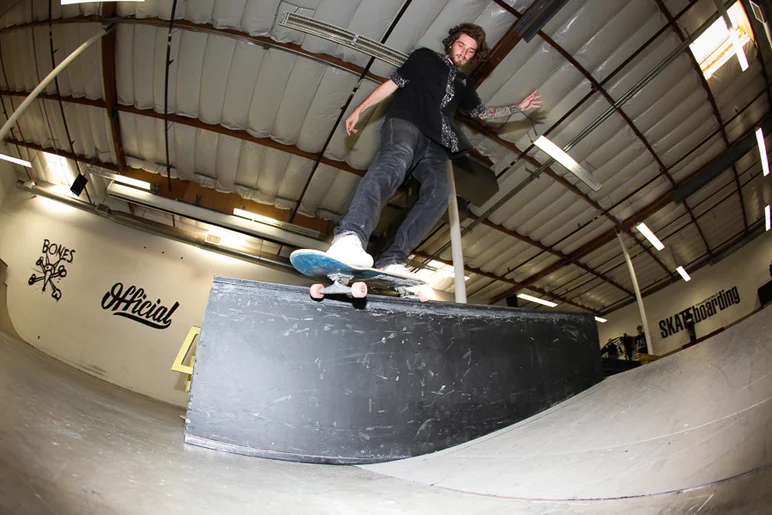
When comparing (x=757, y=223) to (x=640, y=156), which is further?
(x=757, y=223)

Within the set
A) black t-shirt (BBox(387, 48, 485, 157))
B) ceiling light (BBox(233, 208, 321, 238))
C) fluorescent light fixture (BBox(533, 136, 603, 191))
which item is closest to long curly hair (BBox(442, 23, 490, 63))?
black t-shirt (BBox(387, 48, 485, 157))

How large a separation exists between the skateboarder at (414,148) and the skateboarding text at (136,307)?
7573mm

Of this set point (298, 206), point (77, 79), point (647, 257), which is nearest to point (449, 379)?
point (298, 206)

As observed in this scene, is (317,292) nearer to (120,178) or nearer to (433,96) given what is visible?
(433,96)

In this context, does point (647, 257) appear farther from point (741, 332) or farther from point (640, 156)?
point (741, 332)

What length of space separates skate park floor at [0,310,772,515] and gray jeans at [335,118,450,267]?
3.60 ft

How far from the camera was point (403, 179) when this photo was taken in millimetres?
1998

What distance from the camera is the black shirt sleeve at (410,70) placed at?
2334mm

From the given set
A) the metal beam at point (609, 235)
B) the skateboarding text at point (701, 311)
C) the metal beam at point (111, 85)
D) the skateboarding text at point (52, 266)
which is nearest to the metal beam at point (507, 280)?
the metal beam at point (609, 235)

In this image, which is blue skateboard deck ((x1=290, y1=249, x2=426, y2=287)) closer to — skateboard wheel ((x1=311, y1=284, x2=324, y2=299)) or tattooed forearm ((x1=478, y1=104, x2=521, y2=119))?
skateboard wheel ((x1=311, y1=284, x2=324, y2=299))

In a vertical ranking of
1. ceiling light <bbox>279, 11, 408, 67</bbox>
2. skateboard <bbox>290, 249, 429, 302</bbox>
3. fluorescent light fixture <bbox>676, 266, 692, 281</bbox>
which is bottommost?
skateboard <bbox>290, 249, 429, 302</bbox>

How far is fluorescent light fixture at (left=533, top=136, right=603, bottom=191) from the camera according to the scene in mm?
5387

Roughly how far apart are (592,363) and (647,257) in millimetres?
10084

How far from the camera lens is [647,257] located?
987cm
